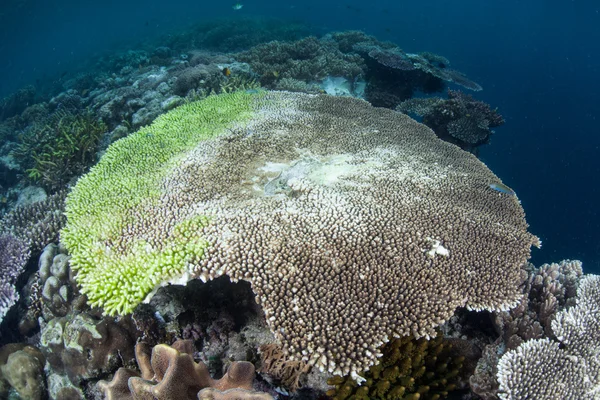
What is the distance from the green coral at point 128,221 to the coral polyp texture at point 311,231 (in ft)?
0.06

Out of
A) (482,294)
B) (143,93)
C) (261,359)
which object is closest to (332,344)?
(261,359)

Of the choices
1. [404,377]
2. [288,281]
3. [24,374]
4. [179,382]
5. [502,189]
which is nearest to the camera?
[179,382]

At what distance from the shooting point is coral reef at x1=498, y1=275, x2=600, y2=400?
3020 mm

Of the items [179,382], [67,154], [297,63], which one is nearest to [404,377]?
[179,382]

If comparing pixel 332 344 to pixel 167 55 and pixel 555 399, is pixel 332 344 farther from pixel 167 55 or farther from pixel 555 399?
pixel 167 55

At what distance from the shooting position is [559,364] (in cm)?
323

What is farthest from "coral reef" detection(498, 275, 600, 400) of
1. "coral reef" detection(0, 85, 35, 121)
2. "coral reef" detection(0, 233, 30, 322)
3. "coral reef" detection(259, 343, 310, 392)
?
"coral reef" detection(0, 85, 35, 121)

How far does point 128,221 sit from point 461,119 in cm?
958

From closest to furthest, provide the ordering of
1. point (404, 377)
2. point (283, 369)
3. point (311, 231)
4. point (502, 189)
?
point (404, 377)
point (283, 369)
point (311, 231)
point (502, 189)

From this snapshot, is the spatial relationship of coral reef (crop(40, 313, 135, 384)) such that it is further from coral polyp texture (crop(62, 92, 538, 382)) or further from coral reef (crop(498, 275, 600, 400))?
coral reef (crop(498, 275, 600, 400))

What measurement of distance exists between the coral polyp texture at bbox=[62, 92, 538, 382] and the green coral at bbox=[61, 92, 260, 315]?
0.7 inches

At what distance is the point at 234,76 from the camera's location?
35.2 ft

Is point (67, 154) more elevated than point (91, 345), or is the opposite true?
point (67, 154)

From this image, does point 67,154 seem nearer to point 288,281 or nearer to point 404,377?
point 288,281
